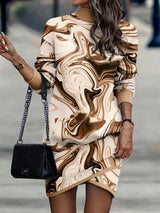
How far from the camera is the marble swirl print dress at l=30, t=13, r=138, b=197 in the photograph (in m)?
4.41

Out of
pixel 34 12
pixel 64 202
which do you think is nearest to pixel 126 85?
pixel 64 202

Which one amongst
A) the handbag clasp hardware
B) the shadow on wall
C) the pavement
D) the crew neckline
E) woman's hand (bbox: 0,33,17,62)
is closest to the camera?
woman's hand (bbox: 0,33,17,62)

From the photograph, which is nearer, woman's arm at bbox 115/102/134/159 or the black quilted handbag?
the black quilted handbag

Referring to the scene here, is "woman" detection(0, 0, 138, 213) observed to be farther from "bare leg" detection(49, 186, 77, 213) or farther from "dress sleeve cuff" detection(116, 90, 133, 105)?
"dress sleeve cuff" detection(116, 90, 133, 105)

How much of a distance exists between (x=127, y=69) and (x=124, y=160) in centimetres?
525

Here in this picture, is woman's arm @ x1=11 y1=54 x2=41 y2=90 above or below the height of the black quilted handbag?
above

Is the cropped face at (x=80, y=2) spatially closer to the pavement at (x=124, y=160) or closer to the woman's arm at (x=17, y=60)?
the woman's arm at (x=17, y=60)

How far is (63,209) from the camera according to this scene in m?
4.39

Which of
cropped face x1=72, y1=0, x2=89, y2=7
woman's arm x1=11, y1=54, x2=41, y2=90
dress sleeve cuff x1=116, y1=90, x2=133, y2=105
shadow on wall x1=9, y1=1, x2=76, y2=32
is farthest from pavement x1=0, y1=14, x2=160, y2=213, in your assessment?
shadow on wall x1=9, y1=1, x2=76, y2=32

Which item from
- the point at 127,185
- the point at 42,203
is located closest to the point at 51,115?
the point at 42,203

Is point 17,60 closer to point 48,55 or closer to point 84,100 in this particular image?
point 48,55

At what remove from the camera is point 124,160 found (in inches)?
385

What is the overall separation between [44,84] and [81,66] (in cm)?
20

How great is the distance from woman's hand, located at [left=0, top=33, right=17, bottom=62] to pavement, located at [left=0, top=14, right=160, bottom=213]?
10.4ft
